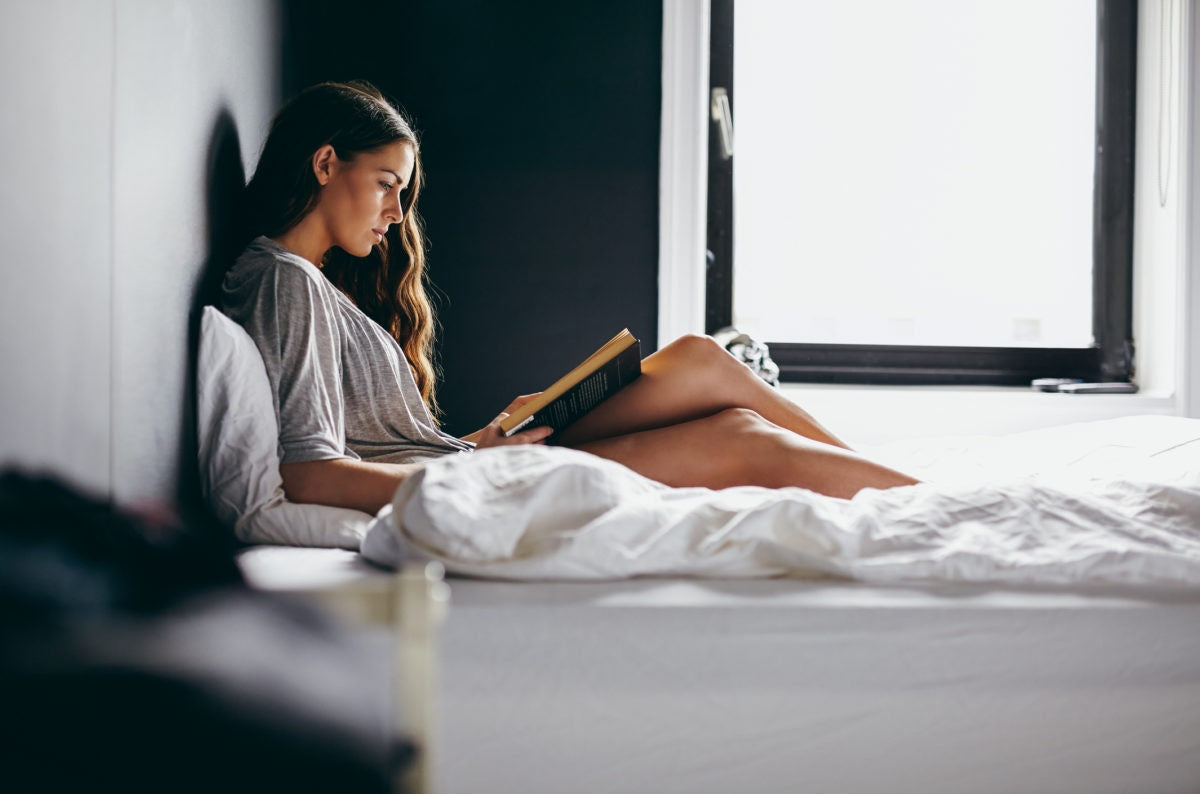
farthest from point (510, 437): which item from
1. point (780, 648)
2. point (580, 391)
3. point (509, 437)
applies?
point (780, 648)

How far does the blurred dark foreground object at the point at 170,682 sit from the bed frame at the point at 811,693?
41 cm

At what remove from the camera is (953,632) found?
37.1 inches

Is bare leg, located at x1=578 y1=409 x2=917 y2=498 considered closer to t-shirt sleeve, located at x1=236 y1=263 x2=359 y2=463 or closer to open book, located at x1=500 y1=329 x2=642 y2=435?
open book, located at x1=500 y1=329 x2=642 y2=435

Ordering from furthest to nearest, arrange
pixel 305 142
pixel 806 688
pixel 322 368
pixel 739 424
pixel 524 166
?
pixel 524 166, pixel 305 142, pixel 739 424, pixel 322 368, pixel 806 688

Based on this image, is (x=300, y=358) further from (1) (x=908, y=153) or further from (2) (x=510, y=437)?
(1) (x=908, y=153)

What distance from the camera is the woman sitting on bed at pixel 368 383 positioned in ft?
4.52

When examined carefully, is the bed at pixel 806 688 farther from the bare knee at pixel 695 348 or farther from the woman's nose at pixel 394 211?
the woman's nose at pixel 394 211

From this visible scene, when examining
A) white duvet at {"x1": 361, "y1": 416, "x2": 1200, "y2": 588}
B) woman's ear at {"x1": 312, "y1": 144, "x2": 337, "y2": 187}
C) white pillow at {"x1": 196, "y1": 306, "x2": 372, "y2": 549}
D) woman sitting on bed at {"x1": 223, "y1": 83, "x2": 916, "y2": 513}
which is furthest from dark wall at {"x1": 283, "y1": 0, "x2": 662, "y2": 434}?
white duvet at {"x1": 361, "y1": 416, "x2": 1200, "y2": 588}

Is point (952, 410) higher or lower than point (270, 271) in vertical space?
lower

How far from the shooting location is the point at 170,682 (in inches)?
18.2

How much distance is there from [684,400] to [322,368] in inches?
24.3

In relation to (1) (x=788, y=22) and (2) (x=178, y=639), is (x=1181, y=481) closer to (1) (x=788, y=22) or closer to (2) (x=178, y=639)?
(2) (x=178, y=639)

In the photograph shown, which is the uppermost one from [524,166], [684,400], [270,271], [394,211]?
[524,166]

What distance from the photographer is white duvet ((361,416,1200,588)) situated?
987 millimetres
